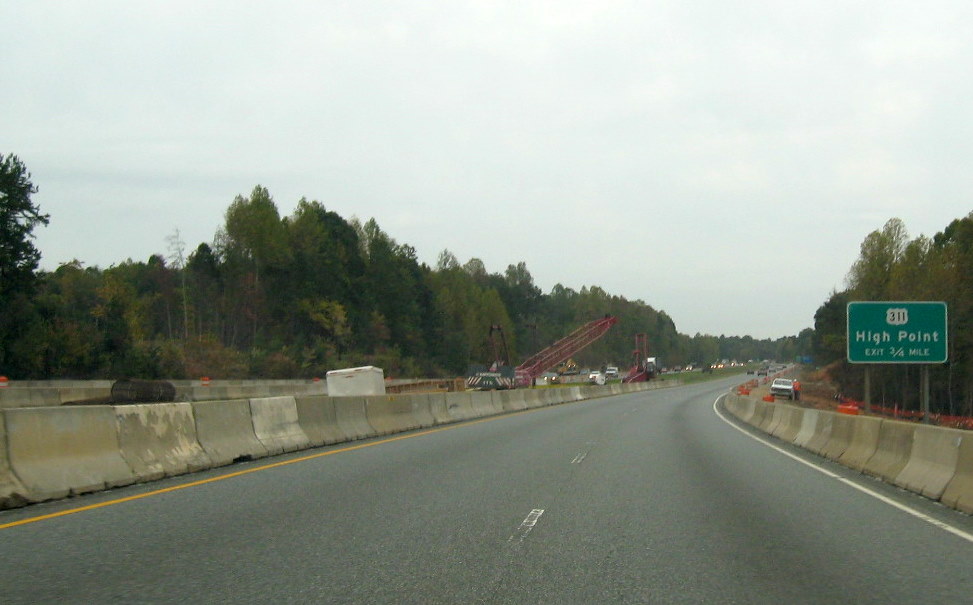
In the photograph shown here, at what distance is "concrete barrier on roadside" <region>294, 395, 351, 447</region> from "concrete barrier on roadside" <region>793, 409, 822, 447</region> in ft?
33.5

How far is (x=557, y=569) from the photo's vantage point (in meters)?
7.85

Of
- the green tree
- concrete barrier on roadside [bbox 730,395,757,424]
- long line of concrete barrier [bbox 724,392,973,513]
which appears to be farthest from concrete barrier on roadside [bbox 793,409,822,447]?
the green tree

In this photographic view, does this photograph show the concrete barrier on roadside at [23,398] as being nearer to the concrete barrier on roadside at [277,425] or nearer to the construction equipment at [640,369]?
the concrete barrier on roadside at [277,425]

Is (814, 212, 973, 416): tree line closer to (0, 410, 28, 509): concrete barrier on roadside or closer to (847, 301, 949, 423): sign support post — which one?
(847, 301, 949, 423): sign support post

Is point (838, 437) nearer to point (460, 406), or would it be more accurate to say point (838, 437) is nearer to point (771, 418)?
point (771, 418)

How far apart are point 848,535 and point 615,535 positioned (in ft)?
7.78

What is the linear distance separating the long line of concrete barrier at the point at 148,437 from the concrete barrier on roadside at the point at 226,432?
0.02 m

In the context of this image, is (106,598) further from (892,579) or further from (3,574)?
(892,579)

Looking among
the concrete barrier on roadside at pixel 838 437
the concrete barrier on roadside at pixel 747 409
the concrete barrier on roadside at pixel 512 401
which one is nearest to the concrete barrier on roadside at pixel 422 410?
the concrete barrier on roadside at pixel 512 401

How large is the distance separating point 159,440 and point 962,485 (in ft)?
34.6

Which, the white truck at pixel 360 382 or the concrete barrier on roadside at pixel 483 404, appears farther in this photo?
the white truck at pixel 360 382

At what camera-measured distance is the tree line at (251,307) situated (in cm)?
6225

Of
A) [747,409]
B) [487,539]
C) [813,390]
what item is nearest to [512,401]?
[747,409]

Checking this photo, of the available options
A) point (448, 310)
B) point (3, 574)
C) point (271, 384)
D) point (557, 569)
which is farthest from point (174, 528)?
point (448, 310)
